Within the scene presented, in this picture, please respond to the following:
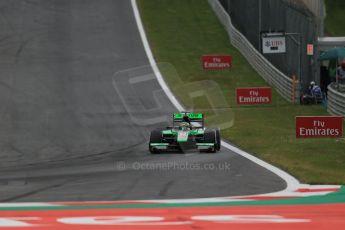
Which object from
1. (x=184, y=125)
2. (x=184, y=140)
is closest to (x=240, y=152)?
(x=184, y=140)

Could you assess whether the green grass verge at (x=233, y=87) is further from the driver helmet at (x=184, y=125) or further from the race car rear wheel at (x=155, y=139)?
the race car rear wheel at (x=155, y=139)

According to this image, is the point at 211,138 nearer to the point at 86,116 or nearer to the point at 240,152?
the point at 240,152

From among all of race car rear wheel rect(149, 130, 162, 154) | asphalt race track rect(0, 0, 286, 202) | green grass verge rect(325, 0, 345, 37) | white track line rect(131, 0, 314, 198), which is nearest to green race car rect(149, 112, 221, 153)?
race car rear wheel rect(149, 130, 162, 154)

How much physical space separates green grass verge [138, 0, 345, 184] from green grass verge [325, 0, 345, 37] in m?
14.7

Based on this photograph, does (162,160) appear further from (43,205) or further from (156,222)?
(156,222)

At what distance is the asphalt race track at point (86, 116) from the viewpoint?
14.0m

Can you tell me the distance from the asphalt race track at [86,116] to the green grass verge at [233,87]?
1.00m

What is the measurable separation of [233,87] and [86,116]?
40.0 ft

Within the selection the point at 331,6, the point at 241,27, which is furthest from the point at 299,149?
the point at 331,6

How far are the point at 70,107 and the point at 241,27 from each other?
21.6 metres

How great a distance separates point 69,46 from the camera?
43.6 meters

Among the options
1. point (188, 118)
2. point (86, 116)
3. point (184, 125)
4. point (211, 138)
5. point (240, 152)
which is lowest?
point (240, 152)

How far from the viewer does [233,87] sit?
1463 inches

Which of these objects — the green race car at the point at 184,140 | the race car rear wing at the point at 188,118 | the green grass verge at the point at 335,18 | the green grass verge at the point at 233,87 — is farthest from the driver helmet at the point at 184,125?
the green grass verge at the point at 335,18
